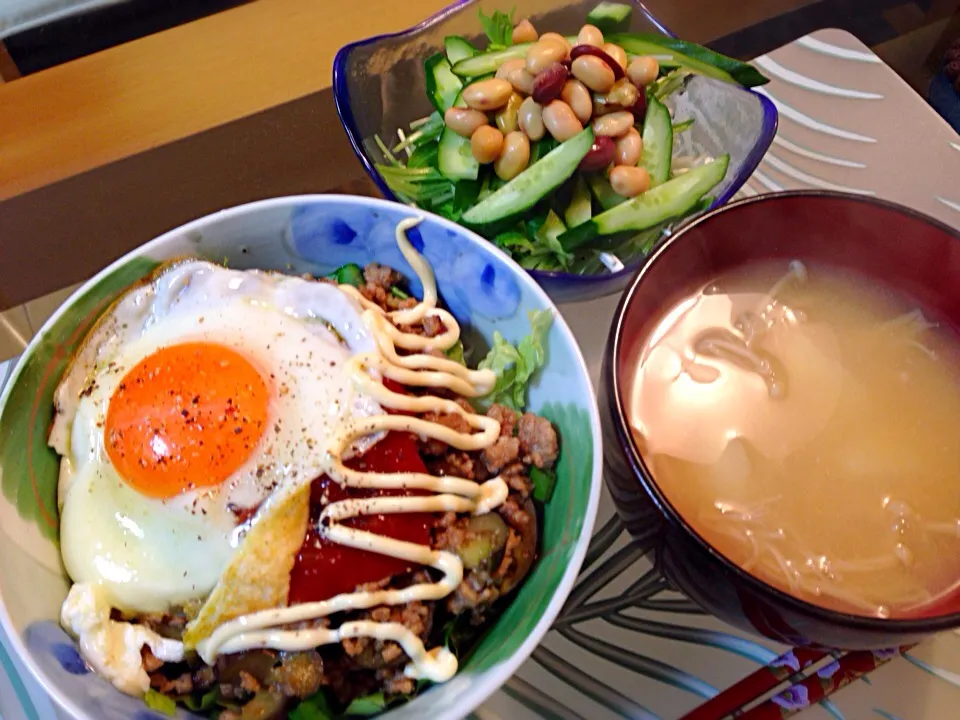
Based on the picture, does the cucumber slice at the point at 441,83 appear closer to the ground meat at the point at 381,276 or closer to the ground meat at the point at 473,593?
the ground meat at the point at 381,276

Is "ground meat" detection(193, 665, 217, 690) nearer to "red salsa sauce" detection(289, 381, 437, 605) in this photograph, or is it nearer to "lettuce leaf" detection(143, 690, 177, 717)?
"lettuce leaf" detection(143, 690, 177, 717)

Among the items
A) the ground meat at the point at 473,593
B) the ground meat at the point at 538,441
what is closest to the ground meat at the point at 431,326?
the ground meat at the point at 538,441

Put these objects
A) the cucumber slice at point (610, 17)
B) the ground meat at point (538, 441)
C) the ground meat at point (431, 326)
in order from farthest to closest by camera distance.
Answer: the cucumber slice at point (610, 17)
the ground meat at point (431, 326)
the ground meat at point (538, 441)

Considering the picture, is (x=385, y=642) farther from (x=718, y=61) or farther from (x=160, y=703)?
(x=718, y=61)

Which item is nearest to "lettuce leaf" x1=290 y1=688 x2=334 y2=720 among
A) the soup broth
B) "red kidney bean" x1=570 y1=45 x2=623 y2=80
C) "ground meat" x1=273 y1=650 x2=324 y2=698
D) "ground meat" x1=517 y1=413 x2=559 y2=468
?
"ground meat" x1=273 y1=650 x2=324 y2=698

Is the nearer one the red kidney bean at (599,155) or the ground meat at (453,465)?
the ground meat at (453,465)

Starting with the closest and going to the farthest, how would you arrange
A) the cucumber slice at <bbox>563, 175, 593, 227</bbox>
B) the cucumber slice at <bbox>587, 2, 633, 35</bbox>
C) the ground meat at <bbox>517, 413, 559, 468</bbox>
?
the ground meat at <bbox>517, 413, 559, 468</bbox>
the cucumber slice at <bbox>563, 175, 593, 227</bbox>
the cucumber slice at <bbox>587, 2, 633, 35</bbox>

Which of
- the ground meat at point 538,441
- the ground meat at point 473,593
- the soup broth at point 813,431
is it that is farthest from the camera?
the ground meat at point 538,441
